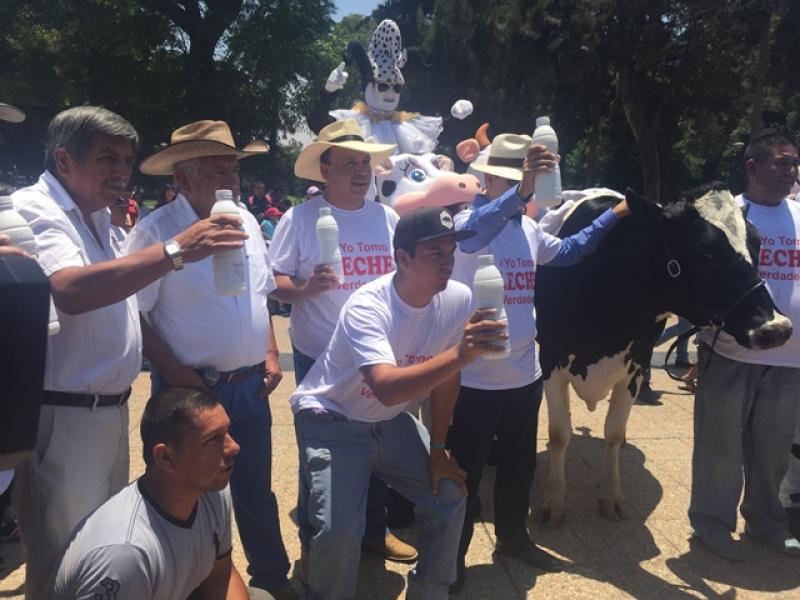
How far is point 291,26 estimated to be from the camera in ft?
69.8

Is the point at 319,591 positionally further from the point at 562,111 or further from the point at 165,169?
the point at 562,111

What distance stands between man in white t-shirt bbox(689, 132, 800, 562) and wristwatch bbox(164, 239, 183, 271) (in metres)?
2.77

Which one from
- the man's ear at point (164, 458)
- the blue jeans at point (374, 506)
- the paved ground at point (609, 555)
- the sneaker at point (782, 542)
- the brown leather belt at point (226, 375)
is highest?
the brown leather belt at point (226, 375)

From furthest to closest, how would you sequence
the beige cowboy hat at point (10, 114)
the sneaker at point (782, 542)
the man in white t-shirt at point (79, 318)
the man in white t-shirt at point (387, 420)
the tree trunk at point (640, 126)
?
1. the tree trunk at point (640, 126)
2. the beige cowboy hat at point (10, 114)
3. the sneaker at point (782, 542)
4. the man in white t-shirt at point (387, 420)
5. the man in white t-shirt at point (79, 318)

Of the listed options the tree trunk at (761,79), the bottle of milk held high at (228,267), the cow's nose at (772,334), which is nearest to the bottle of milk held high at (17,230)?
the bottle of milk held high at (228,267)

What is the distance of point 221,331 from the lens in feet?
9.15

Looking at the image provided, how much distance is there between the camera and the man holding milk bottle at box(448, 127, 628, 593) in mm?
3139

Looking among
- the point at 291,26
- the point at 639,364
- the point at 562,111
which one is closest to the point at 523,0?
the point at 562,111

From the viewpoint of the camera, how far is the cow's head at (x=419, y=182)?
4.96 m

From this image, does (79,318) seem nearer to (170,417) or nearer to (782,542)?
(170,417)

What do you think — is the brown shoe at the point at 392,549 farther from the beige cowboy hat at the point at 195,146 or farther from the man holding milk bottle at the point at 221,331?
the beige cowboy hat at the point at 195,146

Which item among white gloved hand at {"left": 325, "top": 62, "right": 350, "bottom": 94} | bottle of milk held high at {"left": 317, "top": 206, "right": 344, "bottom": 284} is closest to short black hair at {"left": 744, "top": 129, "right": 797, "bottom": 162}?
bottle of milk held high at {"left": 317, "top": 206, "right": 344, "bottom": 284}

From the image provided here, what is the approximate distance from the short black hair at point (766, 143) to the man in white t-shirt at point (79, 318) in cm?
278

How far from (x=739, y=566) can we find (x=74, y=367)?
3.36 meters
